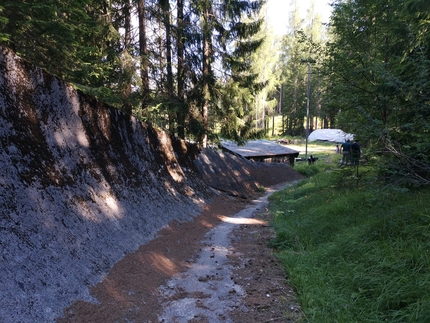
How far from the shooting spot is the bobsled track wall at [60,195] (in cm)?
396

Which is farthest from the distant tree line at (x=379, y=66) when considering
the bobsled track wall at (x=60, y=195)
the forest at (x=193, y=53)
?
the bobsled track wall at (x=60, y=195)

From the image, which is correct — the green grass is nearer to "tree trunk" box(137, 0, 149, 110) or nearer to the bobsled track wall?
the bobsled track wall

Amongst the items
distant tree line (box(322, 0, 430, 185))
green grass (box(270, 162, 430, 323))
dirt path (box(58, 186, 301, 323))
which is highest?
distant tree line (box(322, 0, 430, 185))

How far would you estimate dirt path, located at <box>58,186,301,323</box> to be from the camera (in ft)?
14.2

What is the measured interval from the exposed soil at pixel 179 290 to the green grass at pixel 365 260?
401 millimetres

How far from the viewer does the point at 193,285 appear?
5.57 m

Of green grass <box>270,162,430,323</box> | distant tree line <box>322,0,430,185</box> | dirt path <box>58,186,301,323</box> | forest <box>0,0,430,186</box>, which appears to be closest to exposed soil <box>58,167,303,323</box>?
dirt path <box>58,186,301,323</box>

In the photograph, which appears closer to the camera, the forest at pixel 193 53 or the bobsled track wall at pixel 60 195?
the bobsled track wall at pixel 60 195

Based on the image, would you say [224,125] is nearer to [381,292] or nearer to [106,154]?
[106,154]

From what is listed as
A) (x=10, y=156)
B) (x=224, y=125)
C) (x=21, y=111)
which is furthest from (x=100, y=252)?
(x=224, y=125)

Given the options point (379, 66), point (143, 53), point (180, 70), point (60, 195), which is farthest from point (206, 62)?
point (60, 195)

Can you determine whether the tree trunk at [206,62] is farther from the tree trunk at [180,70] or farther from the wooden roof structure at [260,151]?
the wooden roof structure at [260,151]

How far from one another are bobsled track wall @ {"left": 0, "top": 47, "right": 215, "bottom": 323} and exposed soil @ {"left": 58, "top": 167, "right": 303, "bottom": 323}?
0.26 meters

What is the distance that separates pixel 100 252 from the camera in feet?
18.0
